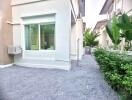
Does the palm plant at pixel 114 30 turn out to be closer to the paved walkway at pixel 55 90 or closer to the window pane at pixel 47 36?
the paved walkway at pixel 55 90

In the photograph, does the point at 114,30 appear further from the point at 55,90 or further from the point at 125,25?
the point at 55,90

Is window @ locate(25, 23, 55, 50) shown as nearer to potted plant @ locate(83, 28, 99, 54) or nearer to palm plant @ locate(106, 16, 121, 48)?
palm plant @ locate(106, 16, 121, 48)

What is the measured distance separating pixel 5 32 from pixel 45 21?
2.82 m

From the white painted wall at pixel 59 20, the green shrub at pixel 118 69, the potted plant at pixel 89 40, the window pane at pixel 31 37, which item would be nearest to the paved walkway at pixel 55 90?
the green shrub at pixel 118 69

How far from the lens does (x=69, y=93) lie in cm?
509

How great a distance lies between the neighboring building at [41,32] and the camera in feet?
29.4

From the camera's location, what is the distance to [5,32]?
9.77 m

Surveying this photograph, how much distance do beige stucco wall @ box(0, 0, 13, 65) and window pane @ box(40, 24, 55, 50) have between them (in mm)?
2316

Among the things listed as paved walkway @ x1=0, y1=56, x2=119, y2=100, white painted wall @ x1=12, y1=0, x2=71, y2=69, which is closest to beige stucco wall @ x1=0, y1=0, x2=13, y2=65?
white painted wall @ x1=12, y1=0, x2=71, y2=69

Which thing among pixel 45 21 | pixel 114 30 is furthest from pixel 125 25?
pixel 45 21

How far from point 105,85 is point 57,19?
16.6ft

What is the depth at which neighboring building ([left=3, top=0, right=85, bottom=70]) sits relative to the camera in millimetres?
8961

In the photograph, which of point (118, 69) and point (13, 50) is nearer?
point (118, 69)

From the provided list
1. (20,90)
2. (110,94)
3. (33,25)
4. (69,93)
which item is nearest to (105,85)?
(110,94)
